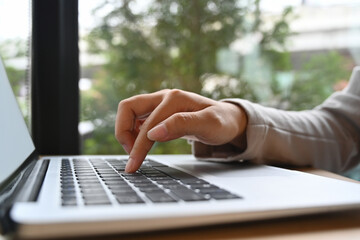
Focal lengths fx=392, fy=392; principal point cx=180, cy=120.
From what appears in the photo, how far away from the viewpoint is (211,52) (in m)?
1.33

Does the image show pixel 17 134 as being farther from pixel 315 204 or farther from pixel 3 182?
pixel 315 204

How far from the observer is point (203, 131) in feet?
2.11

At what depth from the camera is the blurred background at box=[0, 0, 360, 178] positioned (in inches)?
49.3

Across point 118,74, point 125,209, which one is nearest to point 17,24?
point 118,74

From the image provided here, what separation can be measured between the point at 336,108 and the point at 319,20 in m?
0.63

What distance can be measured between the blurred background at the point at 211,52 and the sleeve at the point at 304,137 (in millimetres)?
443

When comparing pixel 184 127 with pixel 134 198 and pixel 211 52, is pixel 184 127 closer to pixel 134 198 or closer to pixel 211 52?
pixel 134 198

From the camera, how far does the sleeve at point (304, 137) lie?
75 cm

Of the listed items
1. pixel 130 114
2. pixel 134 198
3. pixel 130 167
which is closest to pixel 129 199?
pixel 134 198

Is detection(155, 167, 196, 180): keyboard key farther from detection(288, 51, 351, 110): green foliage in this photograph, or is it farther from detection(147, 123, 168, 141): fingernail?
detection(288, 51, 351, 110): green foliage

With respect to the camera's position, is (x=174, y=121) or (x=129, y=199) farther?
(x=174, y=121)

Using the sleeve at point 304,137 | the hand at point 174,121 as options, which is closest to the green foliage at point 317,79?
the sleeve at point 304,137

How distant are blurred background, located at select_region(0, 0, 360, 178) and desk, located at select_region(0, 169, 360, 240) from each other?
0.94 metres

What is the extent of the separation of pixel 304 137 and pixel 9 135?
57 cm
